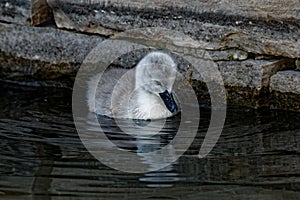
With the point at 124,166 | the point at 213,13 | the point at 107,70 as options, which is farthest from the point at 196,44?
the point at 124,166

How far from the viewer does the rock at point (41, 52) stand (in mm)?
5871

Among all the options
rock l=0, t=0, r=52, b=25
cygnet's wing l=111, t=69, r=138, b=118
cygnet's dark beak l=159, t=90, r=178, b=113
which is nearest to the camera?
cygnet's dark beak l=159, t=90, r=178, b=113

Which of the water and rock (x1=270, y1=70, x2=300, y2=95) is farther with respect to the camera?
rock (x1=270, y1=70, x2=300, y2=95)

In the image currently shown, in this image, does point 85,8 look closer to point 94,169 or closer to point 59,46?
point 59,46

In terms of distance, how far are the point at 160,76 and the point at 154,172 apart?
3.93ft

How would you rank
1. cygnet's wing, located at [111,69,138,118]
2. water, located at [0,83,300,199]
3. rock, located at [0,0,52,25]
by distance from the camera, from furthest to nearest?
rock, located at [0,0,52,25] → cygnet's wing, located at [111,69,138,118] → water, located at [0,83,300,199]

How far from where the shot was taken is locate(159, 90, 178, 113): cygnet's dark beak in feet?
16.7

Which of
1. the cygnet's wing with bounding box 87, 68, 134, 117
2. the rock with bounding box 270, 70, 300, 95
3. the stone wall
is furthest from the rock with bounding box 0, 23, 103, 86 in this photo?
the rock with bounding box 270, 70, 300, 95

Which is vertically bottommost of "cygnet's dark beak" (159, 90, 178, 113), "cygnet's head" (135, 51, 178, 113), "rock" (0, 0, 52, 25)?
"cygnet's dark beak" (159, 90, 178, 113)

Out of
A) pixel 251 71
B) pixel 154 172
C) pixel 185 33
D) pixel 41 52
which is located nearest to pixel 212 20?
pixel 185 33

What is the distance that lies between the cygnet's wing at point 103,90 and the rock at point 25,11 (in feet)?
2.25

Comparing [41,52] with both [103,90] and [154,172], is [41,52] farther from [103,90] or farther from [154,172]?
[154,172]

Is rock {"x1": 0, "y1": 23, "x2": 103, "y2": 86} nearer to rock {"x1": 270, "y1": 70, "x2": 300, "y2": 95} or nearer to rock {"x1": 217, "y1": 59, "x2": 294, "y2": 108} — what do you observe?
rock {"x1": 217, "y1": 59, "x2": 294, "y2": 108}

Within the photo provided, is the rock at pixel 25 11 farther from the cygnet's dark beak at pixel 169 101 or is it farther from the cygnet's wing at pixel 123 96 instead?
the cygnet's dark beak at pixel 169 101
